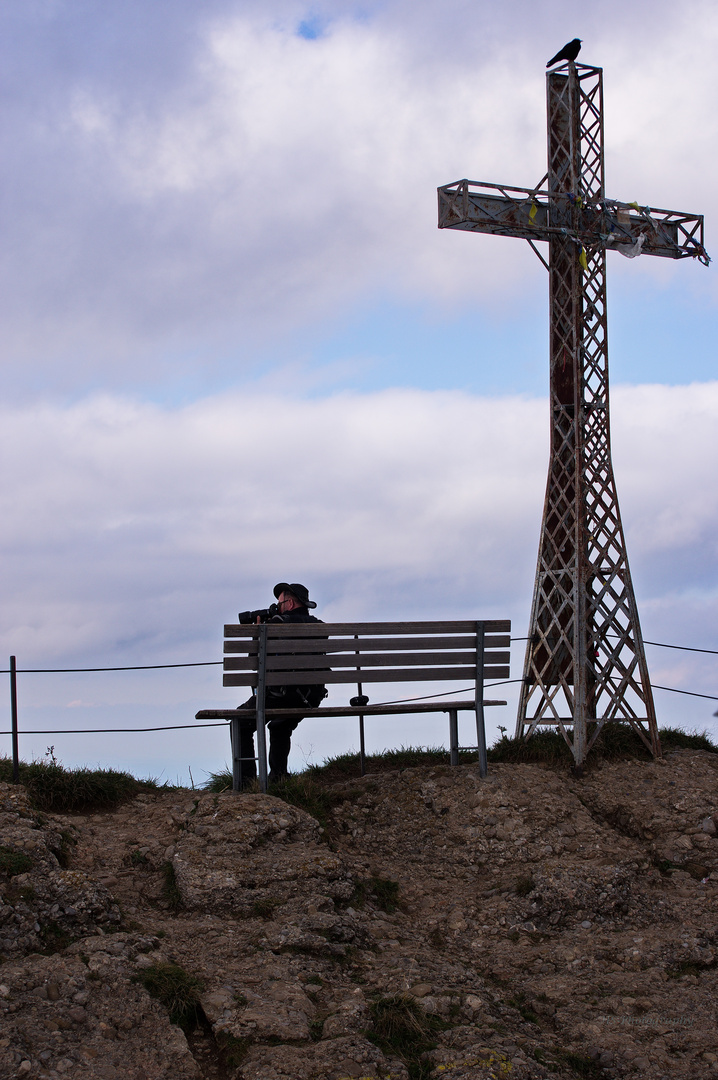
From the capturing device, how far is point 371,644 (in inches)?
382

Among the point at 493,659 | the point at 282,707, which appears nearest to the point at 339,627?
the point at 282,707

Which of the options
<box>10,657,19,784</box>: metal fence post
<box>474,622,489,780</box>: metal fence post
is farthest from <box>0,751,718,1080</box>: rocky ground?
<box>10,657,19,784</box>: metal fence post

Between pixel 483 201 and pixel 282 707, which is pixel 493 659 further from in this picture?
pixel 483 201

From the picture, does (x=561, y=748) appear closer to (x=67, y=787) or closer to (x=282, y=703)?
(x=282, y=703)

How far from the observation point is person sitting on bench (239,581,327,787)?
9.61 meters

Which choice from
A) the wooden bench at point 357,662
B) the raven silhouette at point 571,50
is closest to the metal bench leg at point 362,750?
the wooden bench at point 357,662

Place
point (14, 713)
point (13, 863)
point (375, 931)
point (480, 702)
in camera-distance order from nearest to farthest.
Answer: point (13, 863) < point (375, 931) < point (14, 713) < point (480, 702)

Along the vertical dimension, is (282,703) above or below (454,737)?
above

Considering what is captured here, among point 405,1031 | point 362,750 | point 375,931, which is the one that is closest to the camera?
point 405,1031

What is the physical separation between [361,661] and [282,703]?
101 cm

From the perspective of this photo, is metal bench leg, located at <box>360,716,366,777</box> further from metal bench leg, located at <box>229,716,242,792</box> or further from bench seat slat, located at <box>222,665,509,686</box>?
metal bench leg, located at <box>229,716,242,792</box>

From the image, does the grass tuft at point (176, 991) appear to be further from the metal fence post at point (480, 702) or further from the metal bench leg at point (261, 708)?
the metal fence post at point (480, 702)

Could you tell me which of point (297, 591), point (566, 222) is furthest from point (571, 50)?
point (297, 591)

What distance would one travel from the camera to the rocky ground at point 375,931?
5.54m
